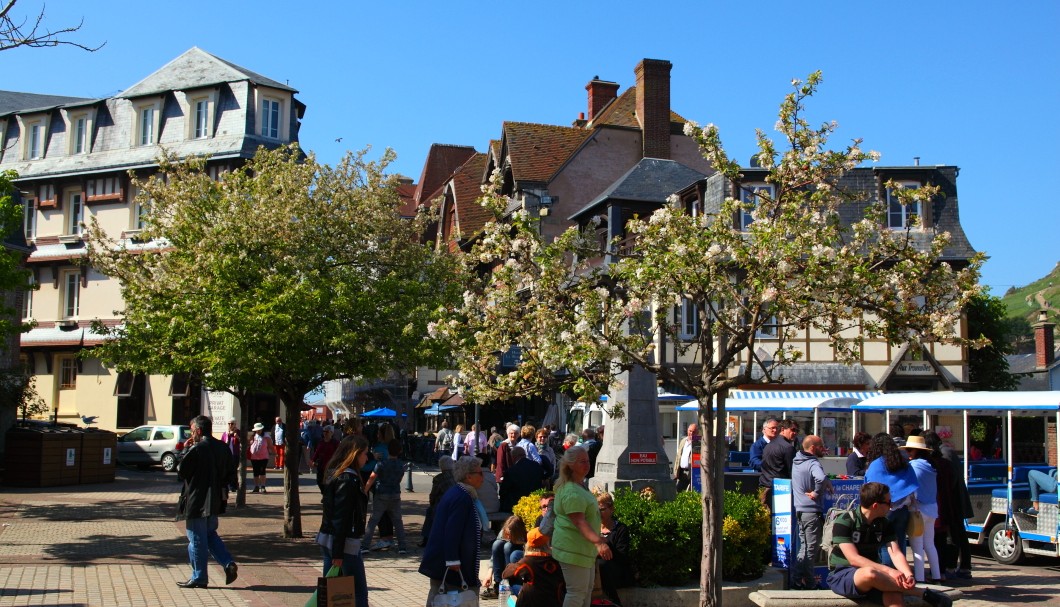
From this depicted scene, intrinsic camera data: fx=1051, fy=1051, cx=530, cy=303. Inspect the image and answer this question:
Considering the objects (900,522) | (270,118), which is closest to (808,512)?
(900,522)

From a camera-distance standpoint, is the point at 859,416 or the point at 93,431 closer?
the point at 859,416

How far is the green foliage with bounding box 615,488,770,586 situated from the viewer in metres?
9.83

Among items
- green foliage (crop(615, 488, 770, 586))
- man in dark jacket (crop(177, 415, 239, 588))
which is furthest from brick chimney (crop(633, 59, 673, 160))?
man in dark jacket (crop(177, 415, 239, 588))

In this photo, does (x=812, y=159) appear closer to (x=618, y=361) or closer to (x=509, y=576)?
(x=618, y=361)

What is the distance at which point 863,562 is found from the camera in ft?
25.2

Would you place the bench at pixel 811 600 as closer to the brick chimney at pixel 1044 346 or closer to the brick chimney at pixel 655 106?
the brick chimney at pixel 655 106

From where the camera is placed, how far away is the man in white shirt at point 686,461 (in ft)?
55.5

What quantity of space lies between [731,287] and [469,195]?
38.1 metres

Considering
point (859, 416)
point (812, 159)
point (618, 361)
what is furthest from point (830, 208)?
point (859, 416)

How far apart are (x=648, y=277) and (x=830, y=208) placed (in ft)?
5.73

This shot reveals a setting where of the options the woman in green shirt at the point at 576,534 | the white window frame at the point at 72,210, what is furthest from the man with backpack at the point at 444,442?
the woman in green shirt at the point at 576,534

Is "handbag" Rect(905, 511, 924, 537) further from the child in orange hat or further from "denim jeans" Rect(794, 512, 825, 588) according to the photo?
the child in orange hat

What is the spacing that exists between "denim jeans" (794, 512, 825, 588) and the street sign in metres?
2.65

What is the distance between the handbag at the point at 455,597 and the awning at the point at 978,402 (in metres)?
9.71
